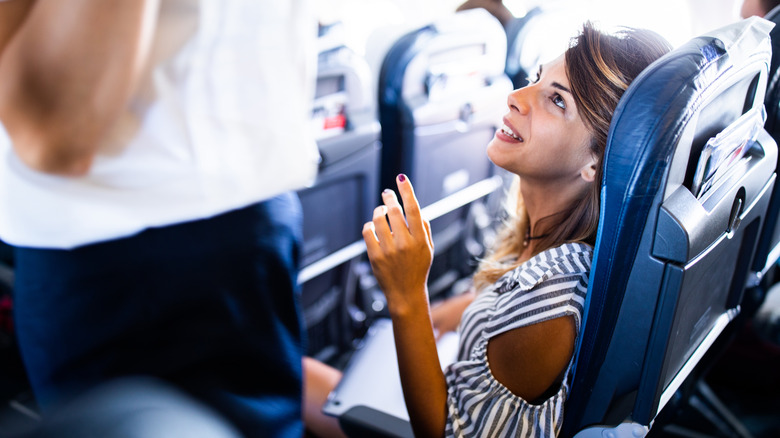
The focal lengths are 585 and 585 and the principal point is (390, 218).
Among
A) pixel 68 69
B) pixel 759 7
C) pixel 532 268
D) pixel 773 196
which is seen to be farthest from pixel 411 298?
pixel 759 7

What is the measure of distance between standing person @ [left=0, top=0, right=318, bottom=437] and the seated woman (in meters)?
0.21

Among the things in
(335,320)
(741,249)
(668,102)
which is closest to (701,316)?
(741,249)

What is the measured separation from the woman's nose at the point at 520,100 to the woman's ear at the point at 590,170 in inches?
5.5

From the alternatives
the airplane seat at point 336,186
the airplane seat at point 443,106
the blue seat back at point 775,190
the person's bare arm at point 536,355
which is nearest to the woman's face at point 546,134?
the person's bare arm at point 536,355

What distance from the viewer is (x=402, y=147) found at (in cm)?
221

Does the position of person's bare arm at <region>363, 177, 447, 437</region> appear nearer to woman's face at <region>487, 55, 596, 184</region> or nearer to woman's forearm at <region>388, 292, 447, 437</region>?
woman's forearm at <region>388, 292, 447, 437</region>

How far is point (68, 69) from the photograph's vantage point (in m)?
0.66

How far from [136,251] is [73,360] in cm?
21

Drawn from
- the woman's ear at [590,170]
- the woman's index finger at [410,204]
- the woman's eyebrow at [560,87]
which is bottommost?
the woman's index finger at [410,204]

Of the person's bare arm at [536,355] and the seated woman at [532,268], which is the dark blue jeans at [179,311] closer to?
the seated woman at [532,268]

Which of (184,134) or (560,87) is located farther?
(560,87)

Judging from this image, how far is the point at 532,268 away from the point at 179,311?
0.58m

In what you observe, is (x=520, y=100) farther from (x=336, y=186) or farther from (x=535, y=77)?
(x=336, y=186)

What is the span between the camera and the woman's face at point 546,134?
979mm
